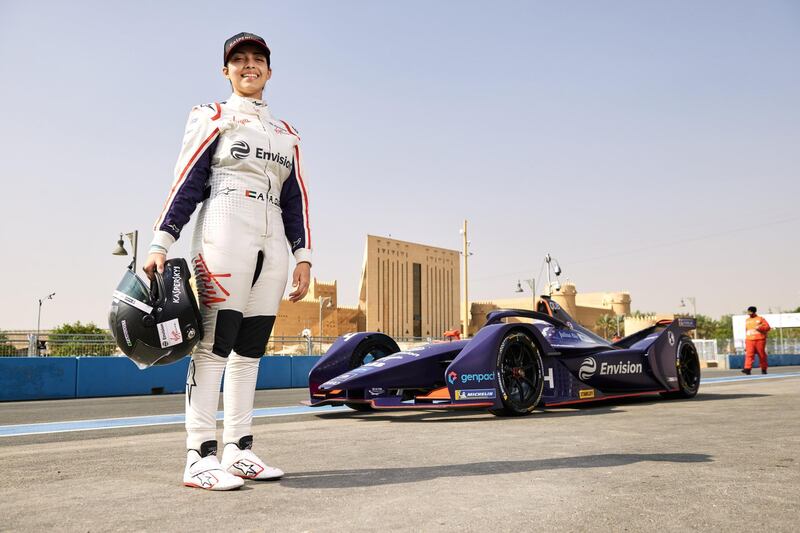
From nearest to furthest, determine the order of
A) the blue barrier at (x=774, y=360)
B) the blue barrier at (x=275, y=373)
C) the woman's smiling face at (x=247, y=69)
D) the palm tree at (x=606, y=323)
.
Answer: the woman's smiling face at (x=247, y=69) → the blue barrier at (x=275, y=373) → the blue barrier at (x=774, y=360) → the palm tree at (x=606, y=323)

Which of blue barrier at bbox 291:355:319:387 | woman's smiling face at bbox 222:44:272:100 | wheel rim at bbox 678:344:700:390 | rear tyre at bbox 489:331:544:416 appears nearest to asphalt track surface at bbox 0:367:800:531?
rear tyre at bbox 489:331:544:416

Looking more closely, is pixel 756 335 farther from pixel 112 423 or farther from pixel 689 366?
pixel 112 423

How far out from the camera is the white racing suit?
3025 millimetres

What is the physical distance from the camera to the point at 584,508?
2.32 m

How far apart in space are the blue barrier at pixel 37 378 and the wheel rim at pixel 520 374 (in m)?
8.69

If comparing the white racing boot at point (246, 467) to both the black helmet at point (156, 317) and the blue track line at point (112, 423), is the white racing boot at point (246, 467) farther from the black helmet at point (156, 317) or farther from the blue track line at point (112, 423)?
the blue track line at point (112, 423)

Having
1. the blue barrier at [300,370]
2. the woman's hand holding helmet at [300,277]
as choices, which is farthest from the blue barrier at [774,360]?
A: the woman's hand holding helmet at [300,277]

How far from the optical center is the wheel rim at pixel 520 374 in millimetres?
5801

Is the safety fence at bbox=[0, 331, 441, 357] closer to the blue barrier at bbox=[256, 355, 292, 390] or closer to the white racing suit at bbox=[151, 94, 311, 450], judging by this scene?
the blue barrier at bbox=[256, 355, 292, 390]

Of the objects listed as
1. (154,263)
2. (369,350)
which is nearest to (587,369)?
(369,350)

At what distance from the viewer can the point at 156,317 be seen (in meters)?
2.83

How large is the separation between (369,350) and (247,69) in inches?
161

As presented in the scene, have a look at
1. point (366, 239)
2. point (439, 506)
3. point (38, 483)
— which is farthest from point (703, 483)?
point (366, 239)

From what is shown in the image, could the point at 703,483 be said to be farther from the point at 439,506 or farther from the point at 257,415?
the point at 257,415
